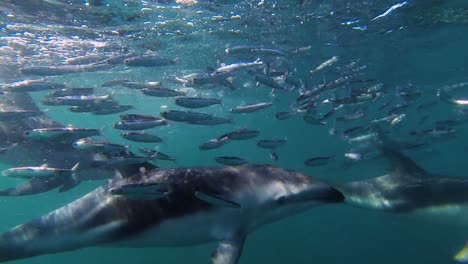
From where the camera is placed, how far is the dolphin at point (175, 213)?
4.65 meters

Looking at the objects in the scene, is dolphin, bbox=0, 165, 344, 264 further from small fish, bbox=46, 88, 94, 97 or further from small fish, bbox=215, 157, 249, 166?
small fish, bbox=46, 88, 94, 97

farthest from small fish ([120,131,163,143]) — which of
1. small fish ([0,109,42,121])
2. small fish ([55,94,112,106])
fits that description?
small fish ([0,109,42,121])

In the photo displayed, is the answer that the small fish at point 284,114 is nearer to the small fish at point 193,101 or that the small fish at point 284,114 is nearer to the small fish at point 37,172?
the small fish at point 193,101

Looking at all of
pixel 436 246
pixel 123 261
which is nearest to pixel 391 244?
pixel 436 246

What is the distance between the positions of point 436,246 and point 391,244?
4.35 meters

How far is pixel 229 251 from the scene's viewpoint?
4.41 meters

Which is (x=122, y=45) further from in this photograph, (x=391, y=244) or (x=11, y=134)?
(x=391, y=244)

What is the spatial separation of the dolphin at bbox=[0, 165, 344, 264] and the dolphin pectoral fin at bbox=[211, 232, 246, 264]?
1 cm

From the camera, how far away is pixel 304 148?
289 ft

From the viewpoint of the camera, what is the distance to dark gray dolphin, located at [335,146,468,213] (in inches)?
301

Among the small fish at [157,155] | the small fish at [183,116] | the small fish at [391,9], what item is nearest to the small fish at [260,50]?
the small fish at [183,116]

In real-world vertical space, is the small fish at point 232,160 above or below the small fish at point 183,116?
below

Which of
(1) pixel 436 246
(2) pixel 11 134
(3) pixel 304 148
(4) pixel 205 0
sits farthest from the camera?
(3) pixel 304 148

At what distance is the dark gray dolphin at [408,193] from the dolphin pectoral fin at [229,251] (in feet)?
12.0
